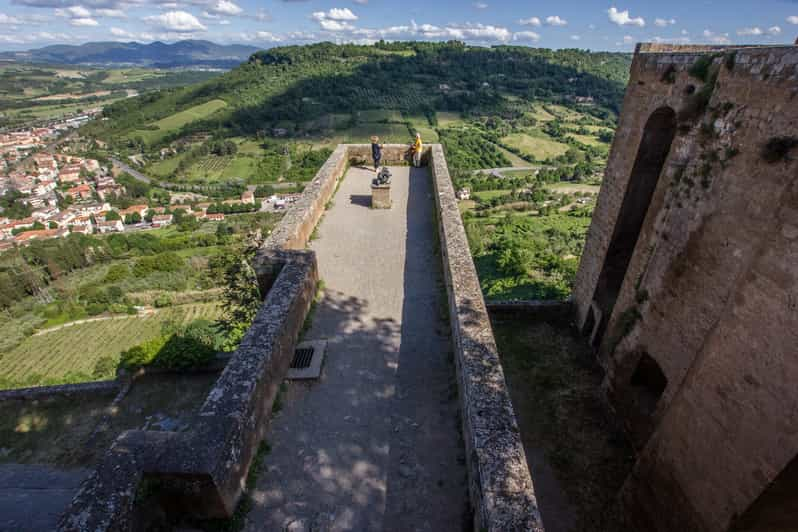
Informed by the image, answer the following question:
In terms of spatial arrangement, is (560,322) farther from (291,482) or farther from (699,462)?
(291,482)

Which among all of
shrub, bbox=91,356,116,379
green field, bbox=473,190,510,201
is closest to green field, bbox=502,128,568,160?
green field, bbox=473,190,510,201

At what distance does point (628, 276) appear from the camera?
8.30m

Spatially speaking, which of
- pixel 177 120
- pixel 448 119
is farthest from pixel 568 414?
pixel 177 120

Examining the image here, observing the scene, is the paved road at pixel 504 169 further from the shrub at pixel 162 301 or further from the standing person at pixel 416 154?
the standing person at pixel 416 154

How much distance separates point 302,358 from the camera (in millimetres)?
5895

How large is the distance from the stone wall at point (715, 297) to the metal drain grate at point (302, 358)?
18.4 ft

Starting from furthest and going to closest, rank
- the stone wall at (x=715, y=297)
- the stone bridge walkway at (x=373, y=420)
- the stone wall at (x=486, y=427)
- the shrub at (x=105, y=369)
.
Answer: the shrub at (x=105, y=369)
the stone wall at (x=715, y=297)
the stone bridge walkway at (x=373, y=420)
the stone wall at (x=486, y=427)

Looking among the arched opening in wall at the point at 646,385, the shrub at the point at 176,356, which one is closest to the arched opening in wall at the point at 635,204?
the arched opening in wall at the point at 646,385

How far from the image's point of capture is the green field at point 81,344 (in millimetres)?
30703

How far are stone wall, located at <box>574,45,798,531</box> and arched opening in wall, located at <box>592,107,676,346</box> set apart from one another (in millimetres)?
242

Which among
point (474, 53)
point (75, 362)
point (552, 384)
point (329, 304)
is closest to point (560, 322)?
point (552, 384)

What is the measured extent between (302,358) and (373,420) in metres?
1.59

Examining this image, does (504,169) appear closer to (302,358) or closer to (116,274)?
(116,274)

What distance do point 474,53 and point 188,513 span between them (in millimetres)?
159191
